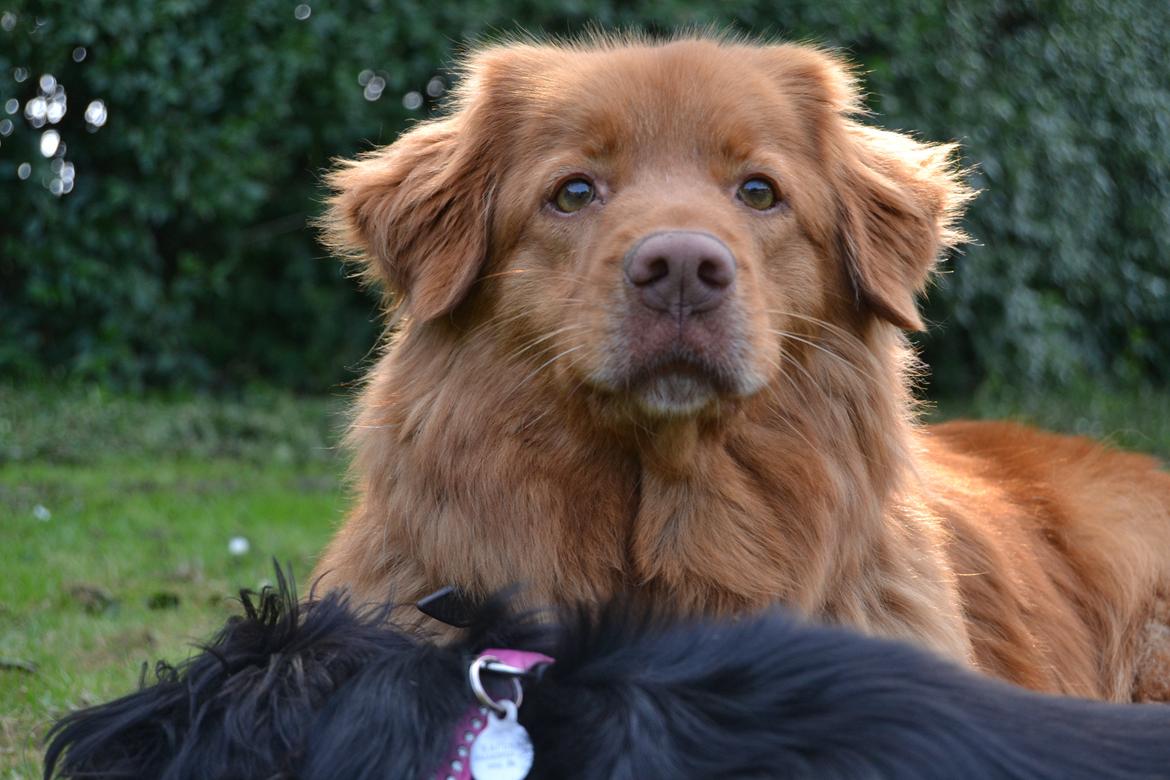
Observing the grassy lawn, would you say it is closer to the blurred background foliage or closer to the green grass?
the green grass

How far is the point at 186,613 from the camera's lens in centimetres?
573

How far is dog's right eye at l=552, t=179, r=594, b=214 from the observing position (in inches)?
144

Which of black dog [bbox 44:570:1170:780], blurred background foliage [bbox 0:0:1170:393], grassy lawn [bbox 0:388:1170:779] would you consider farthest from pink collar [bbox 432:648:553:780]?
blurred background foliage [bbox 0:0:1170:393]

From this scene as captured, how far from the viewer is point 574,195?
12.0 feet

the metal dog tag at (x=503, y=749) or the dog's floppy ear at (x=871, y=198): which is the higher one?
the dog's floppy ear at (x=871, y=198)

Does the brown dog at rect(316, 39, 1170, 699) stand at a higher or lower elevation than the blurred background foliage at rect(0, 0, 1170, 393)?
higher

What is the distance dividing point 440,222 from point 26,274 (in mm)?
7212

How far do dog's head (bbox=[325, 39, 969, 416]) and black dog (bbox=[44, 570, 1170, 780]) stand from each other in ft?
2.80

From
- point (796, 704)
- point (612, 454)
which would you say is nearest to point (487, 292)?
point (612, 454)

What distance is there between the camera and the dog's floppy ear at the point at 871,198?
3.87 metres

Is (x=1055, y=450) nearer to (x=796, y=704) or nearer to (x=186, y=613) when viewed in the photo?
(x=796, y=704)

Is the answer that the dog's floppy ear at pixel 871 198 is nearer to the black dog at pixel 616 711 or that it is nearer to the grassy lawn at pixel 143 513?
the black dog at pixel 616 711

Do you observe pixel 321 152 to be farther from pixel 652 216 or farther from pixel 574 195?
pixel 652 216

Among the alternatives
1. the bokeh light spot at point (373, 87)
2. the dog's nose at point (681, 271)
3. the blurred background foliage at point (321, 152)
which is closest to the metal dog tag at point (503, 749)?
A: the dog's nose at point (681, 271)
